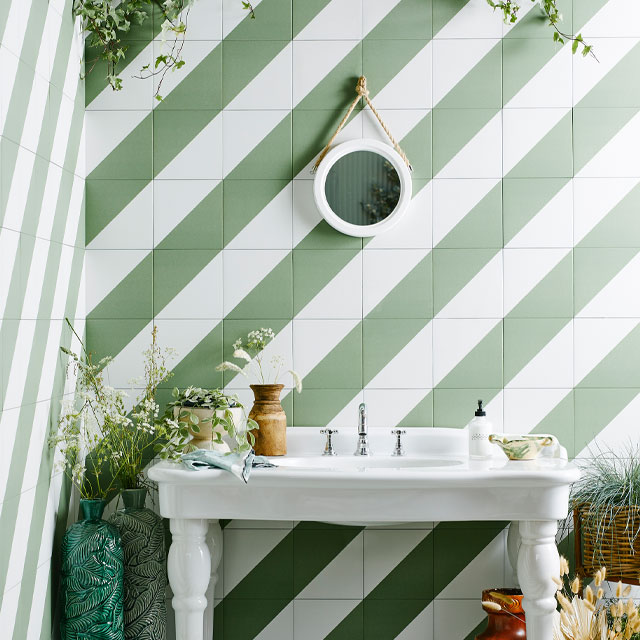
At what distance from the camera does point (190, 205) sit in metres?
2.52

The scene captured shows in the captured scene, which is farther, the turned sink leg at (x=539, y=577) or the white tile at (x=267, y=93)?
the white tile at (x=267, y=93)

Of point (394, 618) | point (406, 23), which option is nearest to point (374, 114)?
point (406, 23)

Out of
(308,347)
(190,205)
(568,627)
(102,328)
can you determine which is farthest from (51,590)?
(568,627)

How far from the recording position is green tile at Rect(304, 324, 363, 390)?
2.51 meters

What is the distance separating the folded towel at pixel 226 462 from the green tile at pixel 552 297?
101cm

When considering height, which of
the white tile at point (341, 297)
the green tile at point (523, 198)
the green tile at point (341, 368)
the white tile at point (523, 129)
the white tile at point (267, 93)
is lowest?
the green tile at point (341, 368)

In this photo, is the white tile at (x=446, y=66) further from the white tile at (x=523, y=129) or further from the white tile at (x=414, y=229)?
the white tile at (x=414, y=229)

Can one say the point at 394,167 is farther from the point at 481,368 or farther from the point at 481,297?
the point at 481,368

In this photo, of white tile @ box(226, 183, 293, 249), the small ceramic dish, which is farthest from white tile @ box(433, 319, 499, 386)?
white tile @ box(226, 183, 293, 249)

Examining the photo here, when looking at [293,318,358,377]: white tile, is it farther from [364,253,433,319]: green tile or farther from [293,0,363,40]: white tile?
[293,0,363,40]: white tile

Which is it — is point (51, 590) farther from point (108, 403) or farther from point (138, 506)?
point (108, 403)

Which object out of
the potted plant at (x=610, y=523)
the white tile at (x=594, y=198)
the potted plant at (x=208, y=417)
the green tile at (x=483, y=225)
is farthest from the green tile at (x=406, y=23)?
the potted plant at (x=610, y=523)

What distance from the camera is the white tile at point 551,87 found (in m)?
2.50

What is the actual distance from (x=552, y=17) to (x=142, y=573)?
216cm
